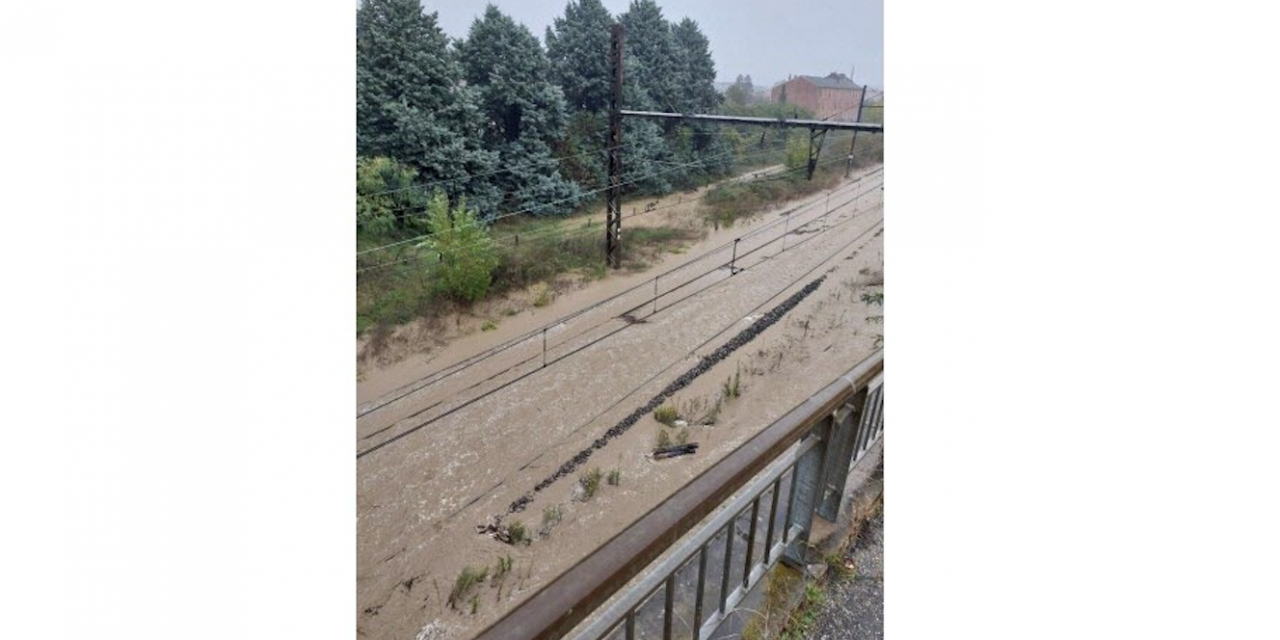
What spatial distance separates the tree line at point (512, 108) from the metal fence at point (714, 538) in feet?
3.19

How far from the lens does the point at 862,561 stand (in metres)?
1.52

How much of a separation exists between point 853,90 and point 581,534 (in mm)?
2181

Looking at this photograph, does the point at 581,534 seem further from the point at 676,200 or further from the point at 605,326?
the point at 676,200

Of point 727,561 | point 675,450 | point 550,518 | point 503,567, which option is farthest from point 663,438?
point 727,561

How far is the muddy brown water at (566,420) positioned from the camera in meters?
1.76

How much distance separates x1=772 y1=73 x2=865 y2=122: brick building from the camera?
8.00 feet

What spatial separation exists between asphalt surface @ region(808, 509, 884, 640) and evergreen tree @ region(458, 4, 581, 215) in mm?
1350

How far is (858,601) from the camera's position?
1.43 m

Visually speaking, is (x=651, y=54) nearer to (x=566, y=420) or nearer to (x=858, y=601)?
(x=566, y=420)

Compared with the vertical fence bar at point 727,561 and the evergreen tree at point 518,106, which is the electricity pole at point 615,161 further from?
the vertical fence bar at point 727,561

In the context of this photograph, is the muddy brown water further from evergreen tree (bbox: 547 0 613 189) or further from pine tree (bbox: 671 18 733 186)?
evergreen tree (bbox: 547 0 613 189)

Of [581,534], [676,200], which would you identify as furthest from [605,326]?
[581,534]
